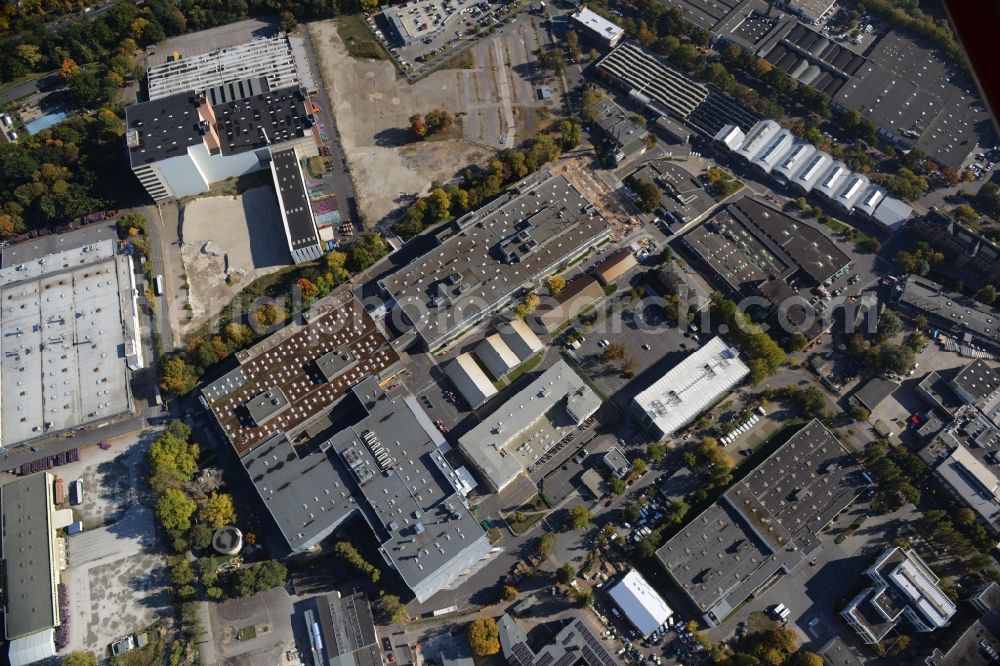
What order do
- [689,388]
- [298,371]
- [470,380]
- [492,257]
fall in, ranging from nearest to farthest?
[689,388] → [298,371] → [470,380] → [492,257]

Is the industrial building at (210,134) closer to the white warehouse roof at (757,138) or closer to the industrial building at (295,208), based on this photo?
the industrial building at (295,208)

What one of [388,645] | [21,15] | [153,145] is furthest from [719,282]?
[21,15]

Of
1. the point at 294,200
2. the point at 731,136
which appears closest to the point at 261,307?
the point at 294,200

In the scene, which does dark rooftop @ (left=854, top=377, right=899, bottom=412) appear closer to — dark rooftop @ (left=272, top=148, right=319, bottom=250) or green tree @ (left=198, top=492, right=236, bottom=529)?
dark rooftop @ (left=272, top=148, right=319, bottom=250)

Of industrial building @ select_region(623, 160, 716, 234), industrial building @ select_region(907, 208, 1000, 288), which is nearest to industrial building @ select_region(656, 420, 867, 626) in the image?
industrial building @ select_region(623, 160, 716, 234)

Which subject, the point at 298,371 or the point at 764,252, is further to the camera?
the point at 764,252

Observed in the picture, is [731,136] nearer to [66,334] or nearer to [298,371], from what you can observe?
[298,371]

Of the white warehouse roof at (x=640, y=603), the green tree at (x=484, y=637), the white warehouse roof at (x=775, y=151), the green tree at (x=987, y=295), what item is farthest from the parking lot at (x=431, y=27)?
the green tree at (x=987, y=295)
